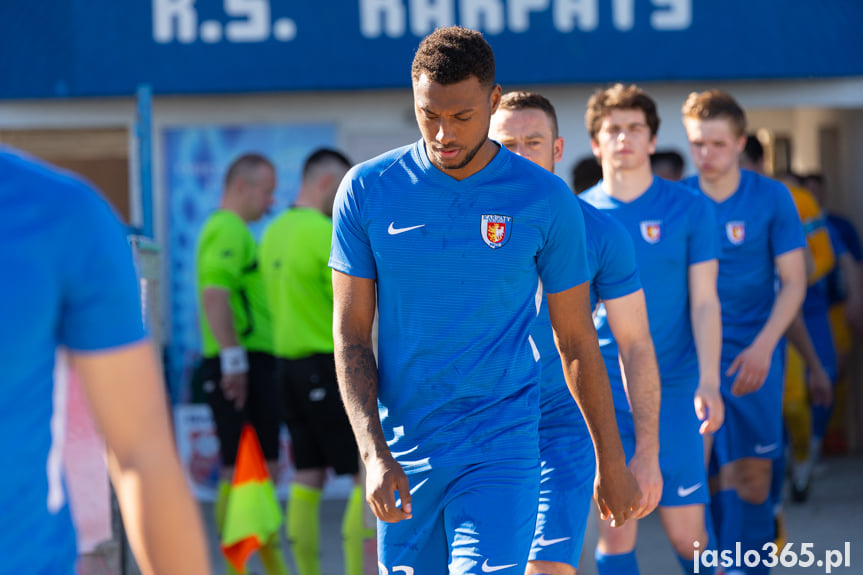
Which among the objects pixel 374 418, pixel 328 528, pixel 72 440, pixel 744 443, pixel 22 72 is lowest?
pixel 328 528

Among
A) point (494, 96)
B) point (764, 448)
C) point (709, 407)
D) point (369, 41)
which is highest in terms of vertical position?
point (369, 41)

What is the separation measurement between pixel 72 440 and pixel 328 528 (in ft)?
12.7

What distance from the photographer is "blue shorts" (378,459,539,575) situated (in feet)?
10.2

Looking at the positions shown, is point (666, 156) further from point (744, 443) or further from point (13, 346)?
point (13, 346)

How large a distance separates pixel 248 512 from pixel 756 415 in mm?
2500

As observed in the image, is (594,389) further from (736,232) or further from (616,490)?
(736,232)

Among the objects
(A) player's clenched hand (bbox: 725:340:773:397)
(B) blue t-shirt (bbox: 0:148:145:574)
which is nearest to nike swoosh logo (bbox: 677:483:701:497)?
(A) player's clenched hand (bbox: 725:340:773:397)

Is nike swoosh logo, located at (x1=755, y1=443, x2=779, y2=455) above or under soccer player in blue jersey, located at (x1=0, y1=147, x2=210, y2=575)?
under

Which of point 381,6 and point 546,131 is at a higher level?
point 381,6

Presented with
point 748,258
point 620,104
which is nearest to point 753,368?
point 748,258

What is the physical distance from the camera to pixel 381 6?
8.71 meters

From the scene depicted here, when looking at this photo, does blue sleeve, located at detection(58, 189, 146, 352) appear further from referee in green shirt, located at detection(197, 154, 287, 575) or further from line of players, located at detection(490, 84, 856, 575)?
referee in green shirt, located at detection(197, 154, 287, 575)

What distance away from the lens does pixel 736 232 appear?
5.84 m

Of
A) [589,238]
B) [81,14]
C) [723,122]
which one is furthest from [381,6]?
[589,238]
